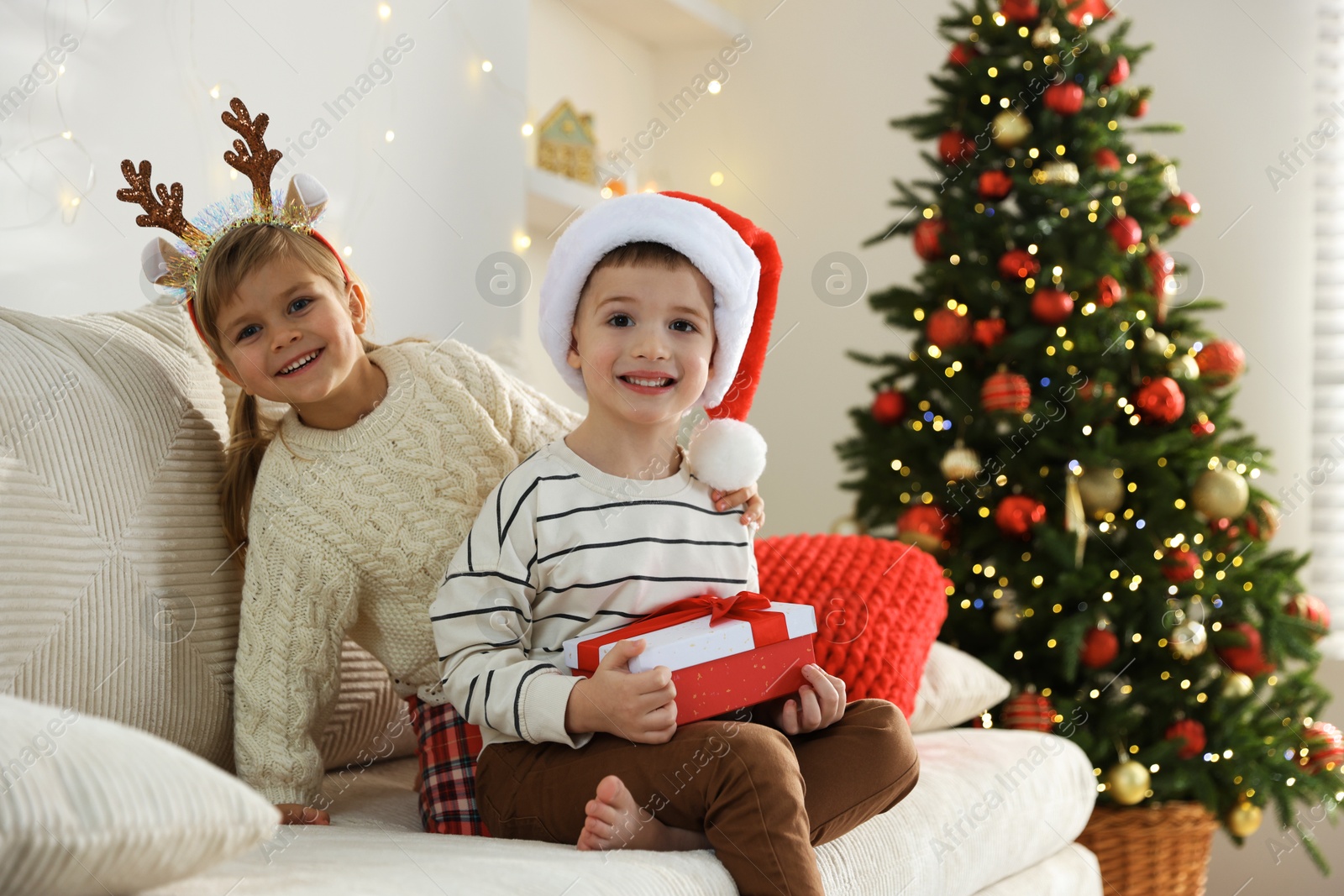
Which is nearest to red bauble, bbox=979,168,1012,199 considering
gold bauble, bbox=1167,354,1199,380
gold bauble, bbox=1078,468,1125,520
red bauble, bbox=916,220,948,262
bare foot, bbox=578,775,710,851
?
red bauble, bbox=916,220,948,262

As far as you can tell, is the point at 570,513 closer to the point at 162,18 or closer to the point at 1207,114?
the point at 162,18

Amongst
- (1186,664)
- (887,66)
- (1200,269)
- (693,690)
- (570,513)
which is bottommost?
(1186,664)

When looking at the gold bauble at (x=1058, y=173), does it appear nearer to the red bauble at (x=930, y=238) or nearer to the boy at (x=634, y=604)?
the red bauble at (x=930, y=238)

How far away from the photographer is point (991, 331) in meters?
2.06

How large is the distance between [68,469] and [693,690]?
0.64 m

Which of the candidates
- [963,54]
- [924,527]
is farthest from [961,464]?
[963,54]

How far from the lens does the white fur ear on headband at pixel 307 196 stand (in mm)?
1260

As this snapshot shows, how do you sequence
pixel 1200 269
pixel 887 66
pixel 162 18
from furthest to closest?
pixel 887 66
pixel 1200 269
pixel 162 18

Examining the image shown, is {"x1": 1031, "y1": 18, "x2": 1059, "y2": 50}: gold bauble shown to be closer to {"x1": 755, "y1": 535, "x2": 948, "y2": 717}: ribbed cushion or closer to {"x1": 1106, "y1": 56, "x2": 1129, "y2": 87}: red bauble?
{"x1": 1106, "y1": 56, "x2": 1129, "y2": 87}: red bauble

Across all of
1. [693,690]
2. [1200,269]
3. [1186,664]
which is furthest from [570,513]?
[1200,269]

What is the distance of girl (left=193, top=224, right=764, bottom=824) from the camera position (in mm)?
1176

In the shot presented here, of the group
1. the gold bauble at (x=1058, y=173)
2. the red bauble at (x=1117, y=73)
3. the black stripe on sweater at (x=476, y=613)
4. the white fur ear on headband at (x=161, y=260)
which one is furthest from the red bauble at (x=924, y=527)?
the white fur ear on headband at (x=161, y=260)

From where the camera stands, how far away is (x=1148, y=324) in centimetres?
204

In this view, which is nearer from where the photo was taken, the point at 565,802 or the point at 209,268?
the point at 565,802
